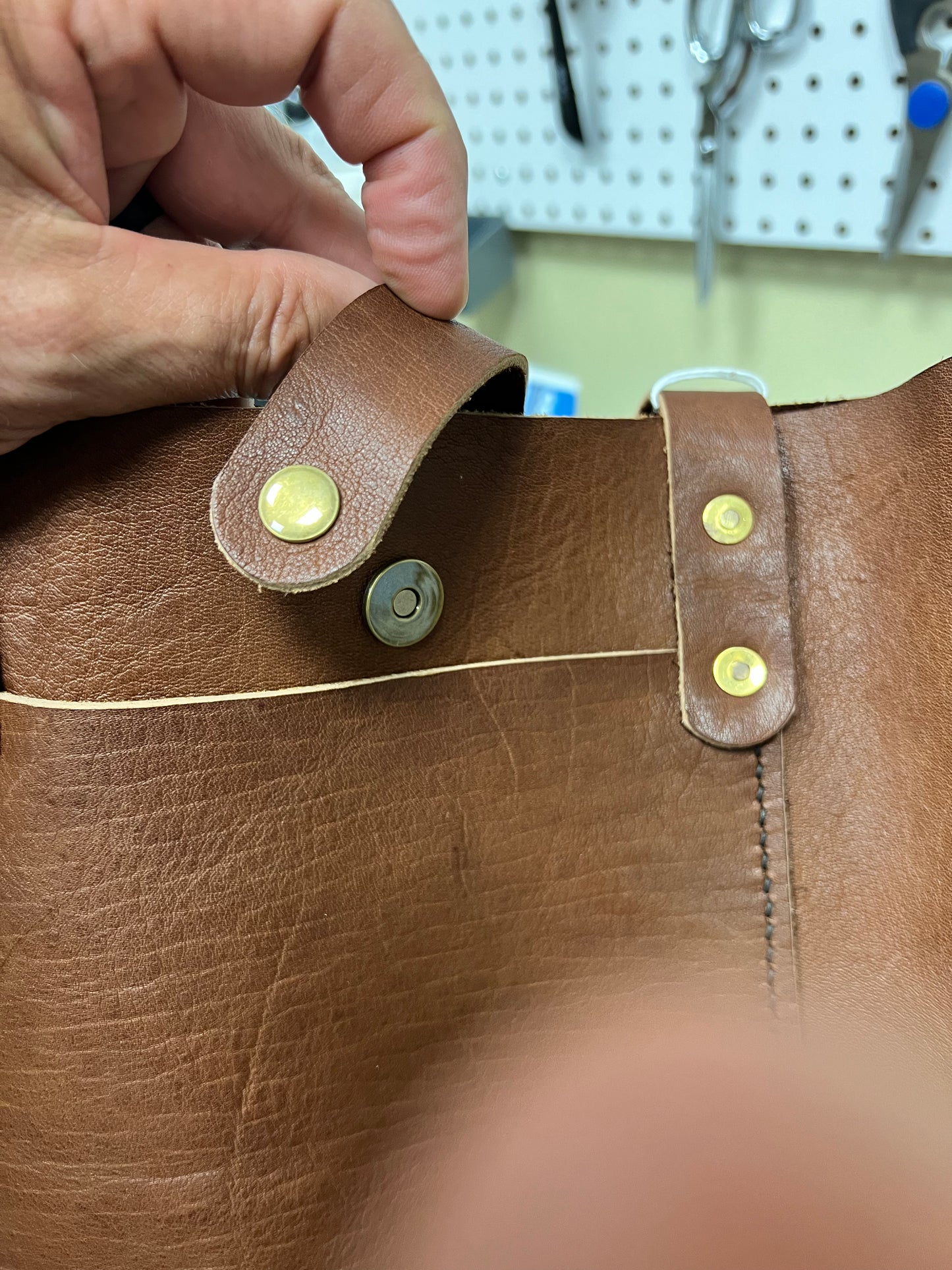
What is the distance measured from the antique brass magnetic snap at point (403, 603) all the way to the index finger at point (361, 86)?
0.46ft

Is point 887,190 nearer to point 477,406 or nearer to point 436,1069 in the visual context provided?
point 477,406

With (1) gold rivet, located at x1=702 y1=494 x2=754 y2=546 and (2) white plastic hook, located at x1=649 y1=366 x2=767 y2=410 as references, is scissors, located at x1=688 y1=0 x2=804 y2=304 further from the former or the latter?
(1) gold rivet, located at x1=702 y1=494 x2=754 y2=546

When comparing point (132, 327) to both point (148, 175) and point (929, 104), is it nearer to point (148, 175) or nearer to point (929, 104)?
point (148, 175)

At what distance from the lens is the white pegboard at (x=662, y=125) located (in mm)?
741

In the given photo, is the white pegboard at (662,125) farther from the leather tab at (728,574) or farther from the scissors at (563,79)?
the leather tab at (728,574)

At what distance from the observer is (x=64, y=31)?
400 mm

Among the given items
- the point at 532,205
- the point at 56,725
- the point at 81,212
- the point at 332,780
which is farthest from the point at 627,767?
the point at 532,205

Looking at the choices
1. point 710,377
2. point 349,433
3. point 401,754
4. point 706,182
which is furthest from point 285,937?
point 706,182

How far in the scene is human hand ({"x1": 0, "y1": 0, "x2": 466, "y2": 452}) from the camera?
388 millimetres

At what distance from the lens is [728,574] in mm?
466

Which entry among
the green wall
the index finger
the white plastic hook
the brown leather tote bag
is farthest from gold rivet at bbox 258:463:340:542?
the green wall

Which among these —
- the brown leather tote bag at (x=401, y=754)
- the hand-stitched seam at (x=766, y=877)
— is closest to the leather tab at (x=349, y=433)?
the brown leather tote bag at (x=401, y=754)

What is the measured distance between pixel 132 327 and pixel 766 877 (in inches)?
16.0

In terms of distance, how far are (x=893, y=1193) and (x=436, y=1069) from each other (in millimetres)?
210
